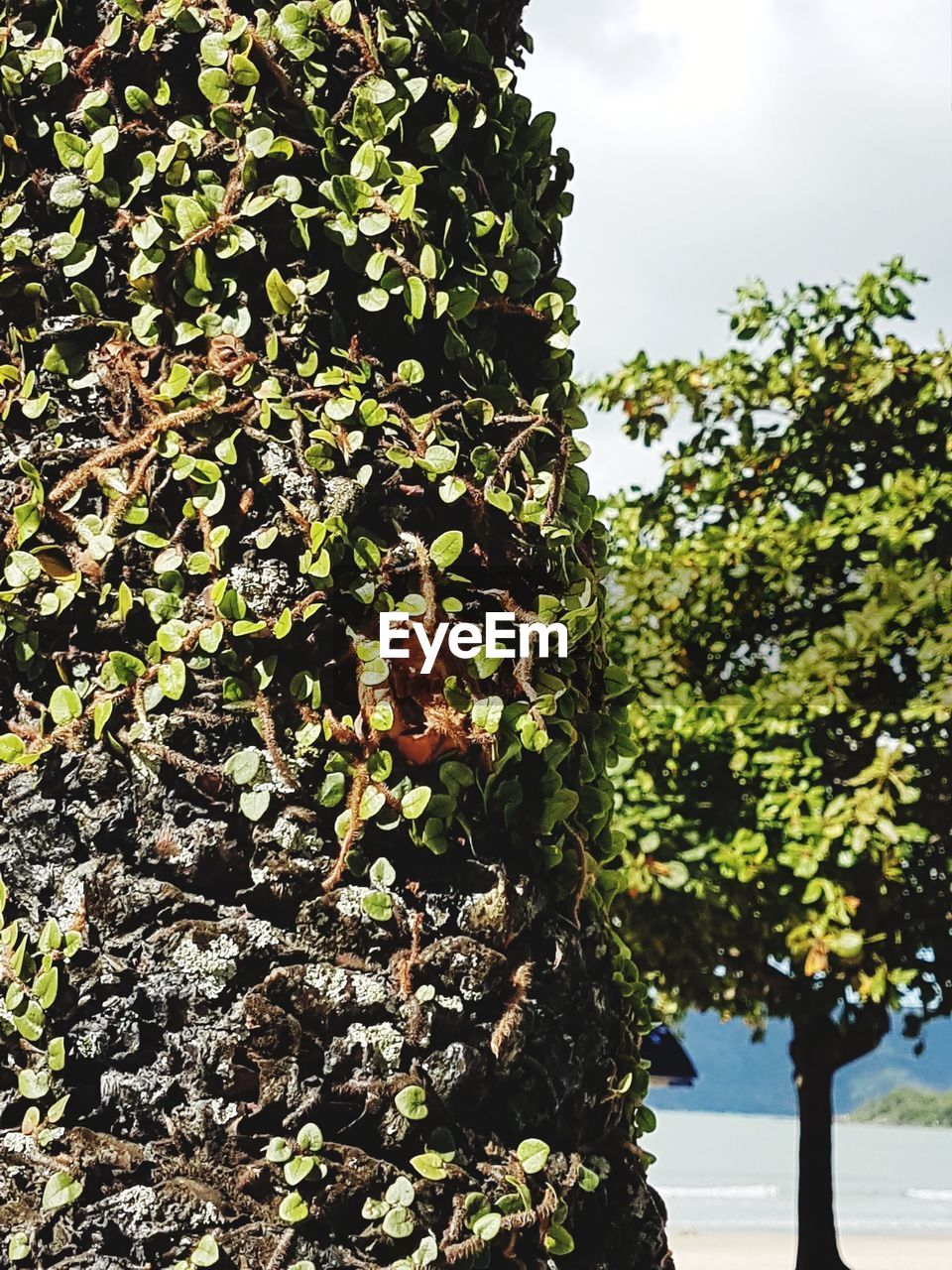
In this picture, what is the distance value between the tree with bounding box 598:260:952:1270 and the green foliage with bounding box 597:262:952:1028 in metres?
0.02

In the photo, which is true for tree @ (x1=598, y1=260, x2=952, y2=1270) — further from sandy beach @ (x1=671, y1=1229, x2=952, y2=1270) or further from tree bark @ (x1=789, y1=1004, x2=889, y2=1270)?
sandy beach @ (x1=671, y1=1229, x2=952, y2=1270)

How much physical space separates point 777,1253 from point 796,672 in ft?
44.6

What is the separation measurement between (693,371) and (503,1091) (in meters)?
9.20

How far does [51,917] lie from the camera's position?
2031mm

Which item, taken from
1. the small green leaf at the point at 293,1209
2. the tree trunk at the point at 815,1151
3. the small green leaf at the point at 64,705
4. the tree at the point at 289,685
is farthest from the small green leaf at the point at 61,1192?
the tree trunk at the point at 815,1151

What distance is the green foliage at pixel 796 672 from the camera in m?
8.45

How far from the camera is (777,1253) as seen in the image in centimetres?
1892

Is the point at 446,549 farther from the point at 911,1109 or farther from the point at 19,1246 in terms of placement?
the point at 911,1109

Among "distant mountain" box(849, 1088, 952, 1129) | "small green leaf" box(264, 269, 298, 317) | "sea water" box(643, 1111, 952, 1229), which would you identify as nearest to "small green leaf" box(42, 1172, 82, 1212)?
"small green leaf" box(264, 269, 298, 317)

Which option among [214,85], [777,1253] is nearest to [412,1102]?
[214,85]

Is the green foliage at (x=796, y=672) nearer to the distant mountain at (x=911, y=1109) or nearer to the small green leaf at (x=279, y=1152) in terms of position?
the small green leaf at (x=279, y=1152)

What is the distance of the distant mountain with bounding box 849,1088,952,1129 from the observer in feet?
423

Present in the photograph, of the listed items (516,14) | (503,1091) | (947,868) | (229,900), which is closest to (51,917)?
(229,900)

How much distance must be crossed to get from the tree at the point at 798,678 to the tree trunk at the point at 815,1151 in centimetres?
7
